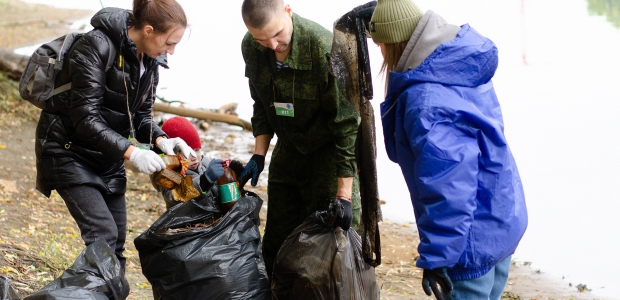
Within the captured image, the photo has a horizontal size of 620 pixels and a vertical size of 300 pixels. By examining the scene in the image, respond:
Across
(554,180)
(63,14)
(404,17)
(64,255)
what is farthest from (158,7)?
(63,14)

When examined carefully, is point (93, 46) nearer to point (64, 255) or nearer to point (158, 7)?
point (158, 7)

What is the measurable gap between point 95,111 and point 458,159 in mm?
1487

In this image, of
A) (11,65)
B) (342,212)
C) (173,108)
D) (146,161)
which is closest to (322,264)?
(342,212)

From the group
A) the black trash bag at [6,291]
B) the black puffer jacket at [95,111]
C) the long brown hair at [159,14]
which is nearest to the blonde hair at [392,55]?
the long brown hair at [159,14]

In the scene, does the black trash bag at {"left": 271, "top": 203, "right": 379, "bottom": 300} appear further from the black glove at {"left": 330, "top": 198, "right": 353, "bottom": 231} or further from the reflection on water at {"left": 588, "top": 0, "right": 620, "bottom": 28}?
the reflection on water at {"left": 588, "top": 0, "right": 620, "bottom": 28}

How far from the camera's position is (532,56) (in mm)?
10641

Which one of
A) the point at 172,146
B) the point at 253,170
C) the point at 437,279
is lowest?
the point at 437,279

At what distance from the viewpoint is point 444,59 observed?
Result: 218cm

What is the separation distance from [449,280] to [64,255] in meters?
2.70

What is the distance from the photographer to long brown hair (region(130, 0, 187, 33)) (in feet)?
9.22

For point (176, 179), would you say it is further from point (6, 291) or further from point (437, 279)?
point (437, 279)

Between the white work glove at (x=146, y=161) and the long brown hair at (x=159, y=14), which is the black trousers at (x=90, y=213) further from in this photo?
the long brown hair at (x=159, y=14)

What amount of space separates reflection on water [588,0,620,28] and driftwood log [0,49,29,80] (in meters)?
9.08

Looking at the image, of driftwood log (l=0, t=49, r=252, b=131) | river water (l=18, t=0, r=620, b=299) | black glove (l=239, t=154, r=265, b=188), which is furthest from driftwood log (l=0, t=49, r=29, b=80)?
black glove (l=239, t=154, r=265, b=188)
